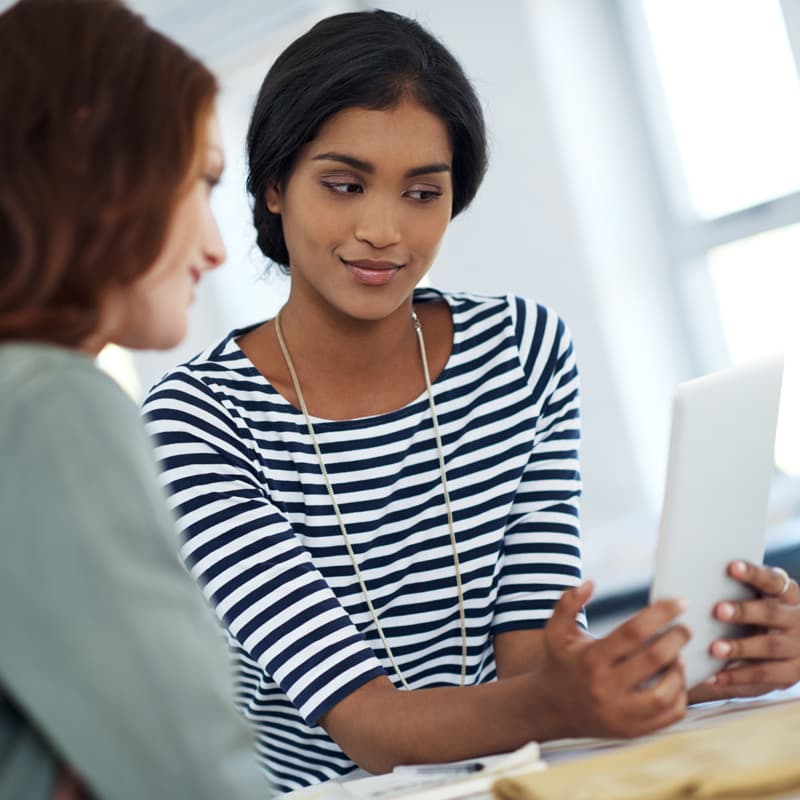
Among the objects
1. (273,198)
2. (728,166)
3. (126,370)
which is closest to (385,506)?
(273,198)

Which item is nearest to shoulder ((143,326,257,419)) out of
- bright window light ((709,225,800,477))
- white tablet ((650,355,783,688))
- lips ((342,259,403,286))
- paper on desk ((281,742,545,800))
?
lips ((342,259,403,286))

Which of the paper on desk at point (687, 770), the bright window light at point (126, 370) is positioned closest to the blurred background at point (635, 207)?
the bright window light at point (126, 370)

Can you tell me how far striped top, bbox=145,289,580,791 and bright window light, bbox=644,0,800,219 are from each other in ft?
6.14

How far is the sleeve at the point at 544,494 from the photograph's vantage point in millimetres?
1439

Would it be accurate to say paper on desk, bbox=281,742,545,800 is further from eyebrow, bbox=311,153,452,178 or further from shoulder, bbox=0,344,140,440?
eyebrow, bbox=311,153,452,178

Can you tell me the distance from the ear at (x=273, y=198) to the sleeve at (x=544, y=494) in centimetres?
35

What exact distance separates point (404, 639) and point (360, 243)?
0.49 m

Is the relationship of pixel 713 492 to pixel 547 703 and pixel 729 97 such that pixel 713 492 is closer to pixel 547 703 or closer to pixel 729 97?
pixel 547 703

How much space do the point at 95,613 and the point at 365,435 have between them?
→ 2.69 feet

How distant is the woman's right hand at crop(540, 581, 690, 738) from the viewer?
957 millimetres

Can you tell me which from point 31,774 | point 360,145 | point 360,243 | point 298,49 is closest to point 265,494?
point 360,243

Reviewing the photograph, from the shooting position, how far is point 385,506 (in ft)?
4.81

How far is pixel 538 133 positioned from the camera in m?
3.15

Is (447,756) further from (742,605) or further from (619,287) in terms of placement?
(619,287)
